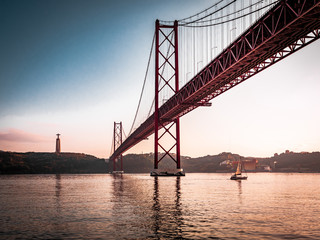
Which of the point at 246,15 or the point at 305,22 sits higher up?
the point at 246,15

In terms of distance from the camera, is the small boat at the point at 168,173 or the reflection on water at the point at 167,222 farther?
the small boat at the point at 168,173

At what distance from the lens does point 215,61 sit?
31.4 metres

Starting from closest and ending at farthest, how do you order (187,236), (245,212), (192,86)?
(187,236) → (245,212) → (192,86)

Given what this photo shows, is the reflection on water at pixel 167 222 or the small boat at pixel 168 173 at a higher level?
the small boat at pixel 168 173

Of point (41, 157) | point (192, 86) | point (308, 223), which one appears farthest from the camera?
point (41, 157)

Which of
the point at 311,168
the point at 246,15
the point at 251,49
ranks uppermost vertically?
the point at 246,15

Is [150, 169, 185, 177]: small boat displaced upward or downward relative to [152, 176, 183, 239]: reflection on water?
upward

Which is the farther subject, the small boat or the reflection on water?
the small boat

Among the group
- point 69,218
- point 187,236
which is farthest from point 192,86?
point 187,236

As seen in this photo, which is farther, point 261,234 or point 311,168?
point 311,168

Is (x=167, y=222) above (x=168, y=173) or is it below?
below

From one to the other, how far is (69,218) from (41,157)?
565ft

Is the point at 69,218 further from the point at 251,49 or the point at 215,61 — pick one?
the point at 215,61

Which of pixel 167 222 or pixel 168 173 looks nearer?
pixel 167 222
